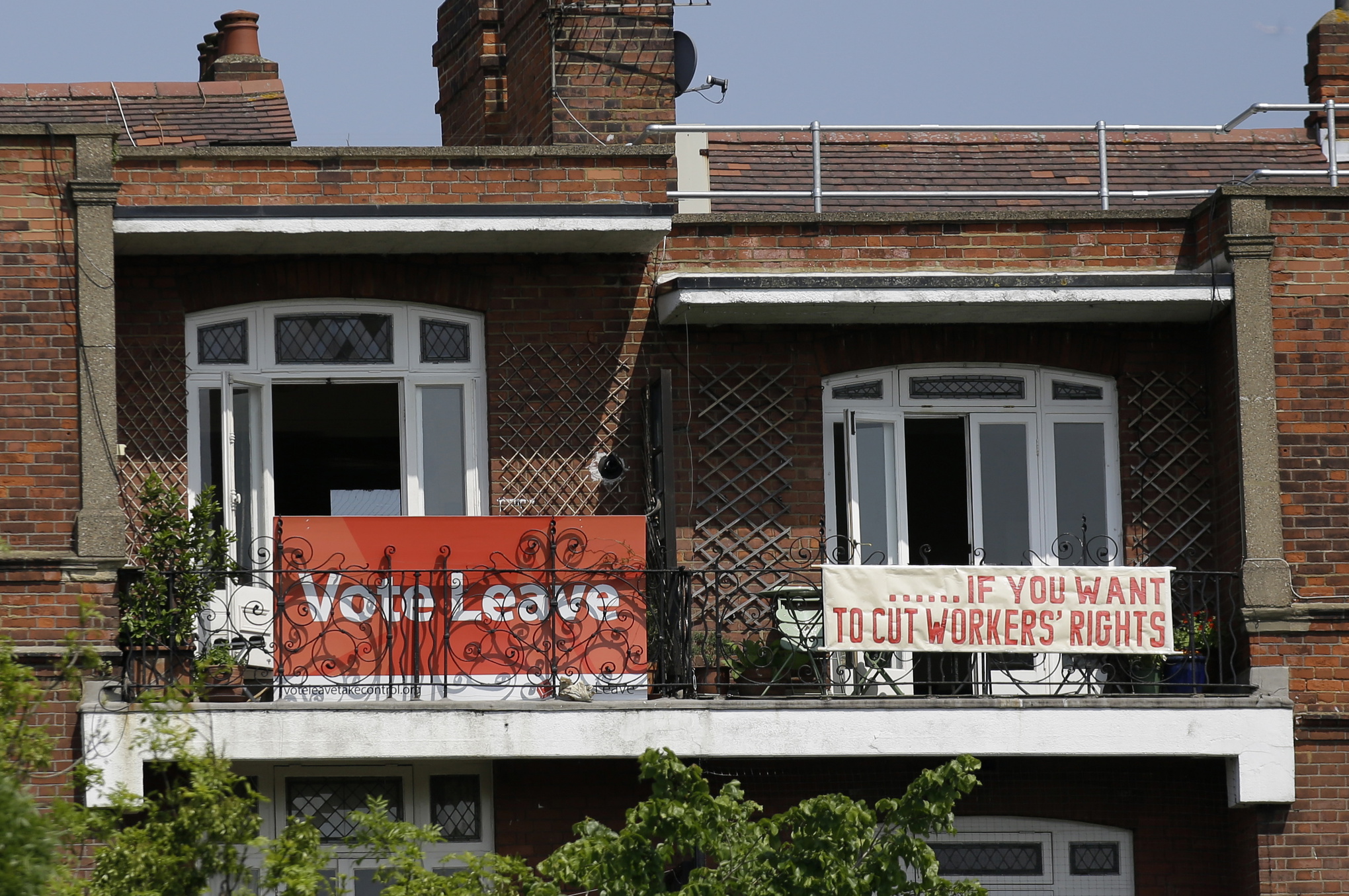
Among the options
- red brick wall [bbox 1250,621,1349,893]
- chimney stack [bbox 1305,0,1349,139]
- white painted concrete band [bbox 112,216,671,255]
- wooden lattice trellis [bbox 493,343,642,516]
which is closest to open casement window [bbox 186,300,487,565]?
wooden lattice trellis [bbox 493,343,642,516]

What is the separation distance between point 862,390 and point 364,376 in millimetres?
3650

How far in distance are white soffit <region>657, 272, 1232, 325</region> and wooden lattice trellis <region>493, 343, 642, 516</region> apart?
2.17 ft

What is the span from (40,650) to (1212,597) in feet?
26.1

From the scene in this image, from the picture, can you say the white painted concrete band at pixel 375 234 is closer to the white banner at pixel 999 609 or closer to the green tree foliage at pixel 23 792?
the white banner at pixel 999 609

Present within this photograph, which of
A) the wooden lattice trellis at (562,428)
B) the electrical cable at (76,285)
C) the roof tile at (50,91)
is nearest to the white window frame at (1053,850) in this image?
the wooden lattice trellis at (562,428)

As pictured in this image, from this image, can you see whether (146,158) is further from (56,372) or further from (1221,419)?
(1221,419)

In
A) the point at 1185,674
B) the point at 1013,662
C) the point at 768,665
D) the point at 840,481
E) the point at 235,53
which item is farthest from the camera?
the point at 235,53

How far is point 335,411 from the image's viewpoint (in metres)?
14.9

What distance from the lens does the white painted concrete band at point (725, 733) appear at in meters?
13.0

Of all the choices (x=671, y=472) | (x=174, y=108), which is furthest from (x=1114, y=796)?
(x=174, y=108)

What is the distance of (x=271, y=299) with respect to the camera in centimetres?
1469

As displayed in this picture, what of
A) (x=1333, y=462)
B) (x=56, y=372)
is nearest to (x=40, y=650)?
(x=56, y=372)

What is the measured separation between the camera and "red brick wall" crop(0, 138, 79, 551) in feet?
43.4

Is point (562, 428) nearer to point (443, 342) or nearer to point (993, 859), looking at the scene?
point (443, 342)
